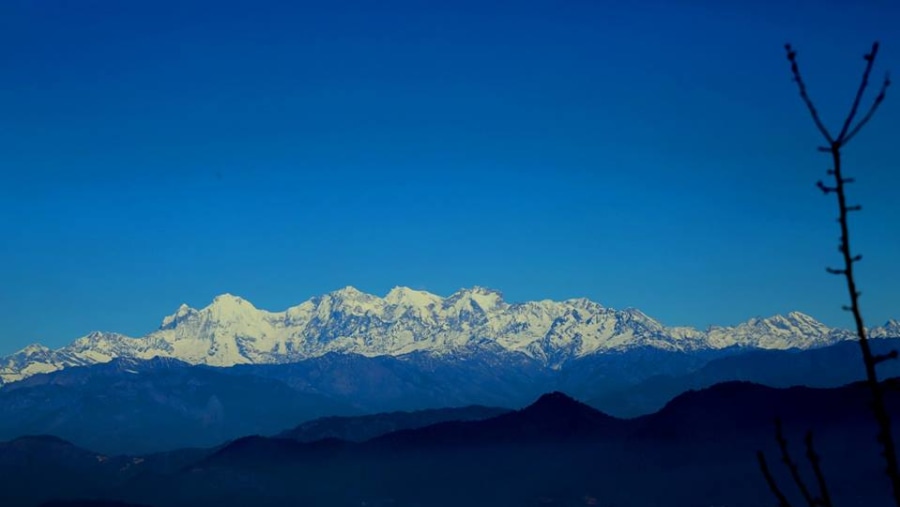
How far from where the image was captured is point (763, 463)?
11.4 meters

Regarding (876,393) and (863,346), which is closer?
(876,393)

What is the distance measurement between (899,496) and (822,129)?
351 cm

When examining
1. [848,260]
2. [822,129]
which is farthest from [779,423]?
[822,129]

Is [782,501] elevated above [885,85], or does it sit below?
below

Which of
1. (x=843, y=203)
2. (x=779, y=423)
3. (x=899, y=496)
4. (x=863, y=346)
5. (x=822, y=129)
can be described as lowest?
(x=899, y=496)

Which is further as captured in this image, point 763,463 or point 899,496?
point 763,463

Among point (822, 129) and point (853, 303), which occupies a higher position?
point (822, 129)

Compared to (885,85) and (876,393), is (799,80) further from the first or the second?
(876,393)

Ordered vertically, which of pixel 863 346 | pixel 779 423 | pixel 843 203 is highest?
pixel 843 203

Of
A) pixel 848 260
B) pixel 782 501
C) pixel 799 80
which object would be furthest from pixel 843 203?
pixel 782 501

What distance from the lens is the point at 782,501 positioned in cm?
1051

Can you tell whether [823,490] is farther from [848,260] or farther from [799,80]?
[799,80]

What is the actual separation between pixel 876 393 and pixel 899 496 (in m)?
1.01

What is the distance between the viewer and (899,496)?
10.7 meters
